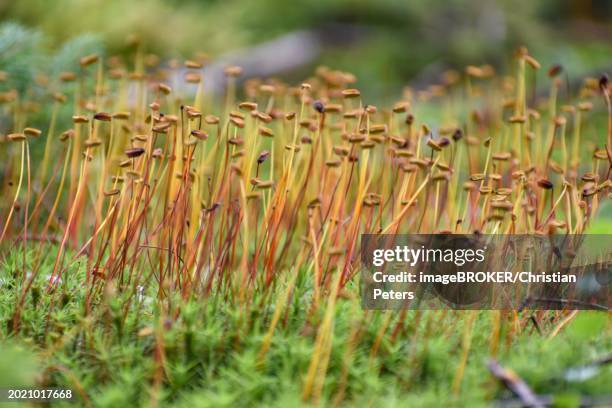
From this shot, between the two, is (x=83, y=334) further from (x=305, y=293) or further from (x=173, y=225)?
(x=305, y=293)

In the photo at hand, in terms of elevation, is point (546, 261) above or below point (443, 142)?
below

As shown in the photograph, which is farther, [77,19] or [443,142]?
[77,19]

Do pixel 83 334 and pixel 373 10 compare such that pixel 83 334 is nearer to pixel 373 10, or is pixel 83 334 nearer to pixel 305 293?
pixel 305 293

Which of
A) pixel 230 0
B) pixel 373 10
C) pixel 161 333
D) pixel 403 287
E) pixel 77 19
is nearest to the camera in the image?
pixel 161 333

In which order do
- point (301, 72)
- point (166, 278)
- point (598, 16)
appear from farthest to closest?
point (598, 16)
point (301, 72)
point (166, 278)

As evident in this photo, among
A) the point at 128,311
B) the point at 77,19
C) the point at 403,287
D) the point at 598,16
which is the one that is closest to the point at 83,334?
the point at 128,311

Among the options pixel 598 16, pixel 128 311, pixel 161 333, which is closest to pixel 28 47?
pixel 128 311

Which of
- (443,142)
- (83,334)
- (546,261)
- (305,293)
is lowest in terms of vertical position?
(83,334)
